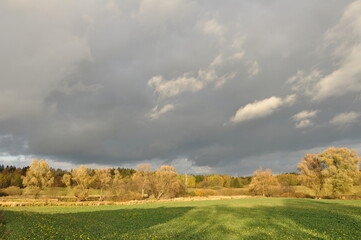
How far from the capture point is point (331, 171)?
92250 millimetres

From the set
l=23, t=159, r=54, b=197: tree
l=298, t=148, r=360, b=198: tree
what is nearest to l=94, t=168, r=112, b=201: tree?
l=23, t=159, r=54, b=197: tree

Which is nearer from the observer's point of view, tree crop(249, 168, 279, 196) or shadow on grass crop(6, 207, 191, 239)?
shadow on grass crop(6, 207, 191, 239)

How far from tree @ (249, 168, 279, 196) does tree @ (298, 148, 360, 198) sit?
3018 centimetres

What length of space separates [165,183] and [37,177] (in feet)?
182

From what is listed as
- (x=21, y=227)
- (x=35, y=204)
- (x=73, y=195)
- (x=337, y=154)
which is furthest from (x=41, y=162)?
(x=337, y=154)

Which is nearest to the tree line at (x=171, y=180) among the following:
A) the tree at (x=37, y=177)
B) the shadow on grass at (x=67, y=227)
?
the tree at (x=37, y=177)

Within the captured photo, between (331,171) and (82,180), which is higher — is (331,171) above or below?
above

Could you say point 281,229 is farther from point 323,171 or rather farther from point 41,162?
point 41,162

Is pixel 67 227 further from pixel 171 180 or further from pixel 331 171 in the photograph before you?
pixel 331 171

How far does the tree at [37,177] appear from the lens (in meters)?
95.7

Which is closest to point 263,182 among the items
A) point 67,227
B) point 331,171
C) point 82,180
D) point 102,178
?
point 331,171

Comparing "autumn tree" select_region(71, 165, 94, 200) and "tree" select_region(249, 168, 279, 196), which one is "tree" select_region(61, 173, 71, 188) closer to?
"autumn tree" select_region(71, 165, 94, 200)

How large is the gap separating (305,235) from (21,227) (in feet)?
103

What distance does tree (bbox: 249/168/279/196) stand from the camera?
127037mm
